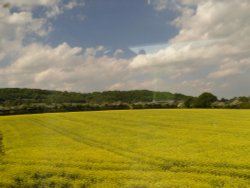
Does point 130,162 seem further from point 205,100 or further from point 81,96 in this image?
point 81,96

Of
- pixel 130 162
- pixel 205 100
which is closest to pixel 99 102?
pixel 205 100

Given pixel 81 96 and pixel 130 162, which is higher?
pixel 81 96

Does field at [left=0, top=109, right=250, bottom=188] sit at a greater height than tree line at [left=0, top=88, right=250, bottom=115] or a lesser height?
lesser

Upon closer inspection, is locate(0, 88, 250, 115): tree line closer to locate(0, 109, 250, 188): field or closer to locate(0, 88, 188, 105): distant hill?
locate(0, 88, 188, 105): distant hill

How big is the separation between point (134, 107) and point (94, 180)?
308ft

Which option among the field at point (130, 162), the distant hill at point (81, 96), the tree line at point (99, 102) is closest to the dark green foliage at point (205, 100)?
the tree line at point (99, 102)

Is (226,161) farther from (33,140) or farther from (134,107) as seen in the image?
(134,107)

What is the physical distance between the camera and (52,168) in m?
21.7

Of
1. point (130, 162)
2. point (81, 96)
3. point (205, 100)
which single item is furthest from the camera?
point (81, 96)

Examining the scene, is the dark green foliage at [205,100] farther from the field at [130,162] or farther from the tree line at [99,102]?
the field at [130,162]

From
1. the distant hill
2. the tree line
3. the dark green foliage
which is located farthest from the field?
the distant hill

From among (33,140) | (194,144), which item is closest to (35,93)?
(33,140)

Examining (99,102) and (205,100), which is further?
(99,102)

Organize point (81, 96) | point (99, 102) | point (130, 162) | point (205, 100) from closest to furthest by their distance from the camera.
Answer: point (130, 162) → point (205, 100) → point (99, 102) → point (81, 96)
